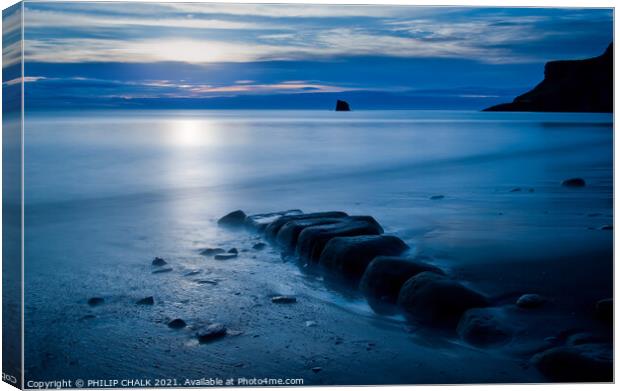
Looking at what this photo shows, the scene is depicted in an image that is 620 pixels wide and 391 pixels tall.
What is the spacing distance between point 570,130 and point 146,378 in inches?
140

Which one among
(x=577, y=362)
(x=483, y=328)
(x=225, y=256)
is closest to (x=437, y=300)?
(x=483, y=328)

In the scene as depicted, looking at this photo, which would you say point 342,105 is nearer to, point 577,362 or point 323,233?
point 323,233

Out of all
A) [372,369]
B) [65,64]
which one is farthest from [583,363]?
[65,64]

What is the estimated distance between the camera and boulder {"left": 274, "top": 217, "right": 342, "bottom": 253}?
5109mm

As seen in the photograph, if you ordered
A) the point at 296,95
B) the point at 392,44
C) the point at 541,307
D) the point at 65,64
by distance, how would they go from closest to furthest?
the point at 541,307
the point at 65,64
the point at 392,44
the point at 296,95

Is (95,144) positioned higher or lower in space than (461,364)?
higher

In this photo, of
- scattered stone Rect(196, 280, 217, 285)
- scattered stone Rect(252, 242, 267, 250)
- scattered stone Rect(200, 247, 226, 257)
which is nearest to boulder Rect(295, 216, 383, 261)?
scattered stone Rect(252, 242, 267, 250)

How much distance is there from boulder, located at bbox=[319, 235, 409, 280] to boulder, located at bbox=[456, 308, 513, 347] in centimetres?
75

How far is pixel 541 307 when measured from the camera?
427 cm

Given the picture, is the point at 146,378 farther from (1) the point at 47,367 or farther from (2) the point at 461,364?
(2) the point at 461,364

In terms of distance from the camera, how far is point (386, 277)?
173 inches

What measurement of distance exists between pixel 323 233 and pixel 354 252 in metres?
0.36

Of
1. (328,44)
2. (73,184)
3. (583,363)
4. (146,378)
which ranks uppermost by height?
(328,44)

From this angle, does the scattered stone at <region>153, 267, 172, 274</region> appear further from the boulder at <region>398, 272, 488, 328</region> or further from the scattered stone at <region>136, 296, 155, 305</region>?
the boulder at <region>398, 272, 488, 328</region>
